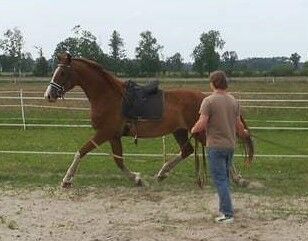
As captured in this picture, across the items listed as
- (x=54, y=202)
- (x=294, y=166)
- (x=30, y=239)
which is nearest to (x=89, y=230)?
(x=30, y=239)

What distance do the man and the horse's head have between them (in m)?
2.96

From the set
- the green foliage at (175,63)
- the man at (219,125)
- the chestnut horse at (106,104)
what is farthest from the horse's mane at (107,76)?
the green foliage at (175,63)

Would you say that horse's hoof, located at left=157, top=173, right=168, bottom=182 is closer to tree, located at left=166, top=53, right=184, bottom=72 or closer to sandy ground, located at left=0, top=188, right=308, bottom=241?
sandy ground, located at left=0, top=188, right=308, bottom=241

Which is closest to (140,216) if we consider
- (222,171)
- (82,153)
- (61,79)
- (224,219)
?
(224,219)

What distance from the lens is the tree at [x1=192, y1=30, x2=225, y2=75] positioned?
8475 cm

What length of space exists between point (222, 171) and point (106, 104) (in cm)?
278

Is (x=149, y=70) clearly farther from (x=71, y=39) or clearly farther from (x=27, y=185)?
(x=27, y=185)

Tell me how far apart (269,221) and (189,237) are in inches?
45.7

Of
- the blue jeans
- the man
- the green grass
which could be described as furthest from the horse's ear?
the blue jeans

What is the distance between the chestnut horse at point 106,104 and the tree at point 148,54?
2557 inches

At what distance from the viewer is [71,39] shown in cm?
6756

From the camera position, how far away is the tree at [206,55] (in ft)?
278

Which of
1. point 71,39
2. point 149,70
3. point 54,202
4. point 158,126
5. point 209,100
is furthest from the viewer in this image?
point 149,70

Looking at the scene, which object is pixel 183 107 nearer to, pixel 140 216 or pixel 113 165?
pixel 140 216
